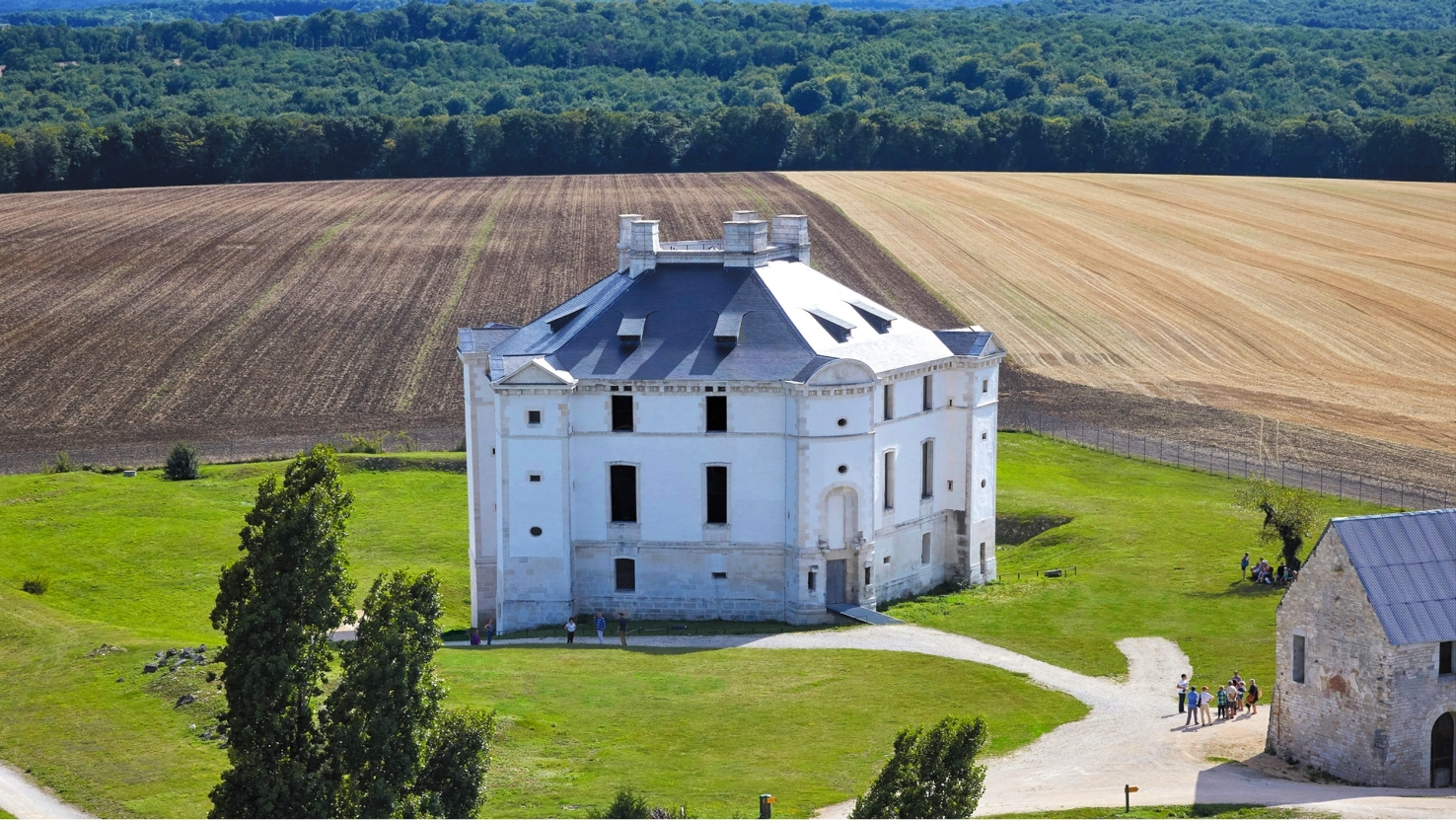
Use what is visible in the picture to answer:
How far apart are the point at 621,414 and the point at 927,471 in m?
13.3

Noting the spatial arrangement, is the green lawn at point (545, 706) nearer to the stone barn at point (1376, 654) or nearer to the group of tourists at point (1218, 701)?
the group of tourists at point (1218, 701)

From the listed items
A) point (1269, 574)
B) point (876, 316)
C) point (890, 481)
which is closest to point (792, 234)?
point (876, 316)

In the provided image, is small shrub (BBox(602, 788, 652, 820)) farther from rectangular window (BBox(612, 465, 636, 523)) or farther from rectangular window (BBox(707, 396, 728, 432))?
rectangular window (BBox(707, 396, 728, 432))

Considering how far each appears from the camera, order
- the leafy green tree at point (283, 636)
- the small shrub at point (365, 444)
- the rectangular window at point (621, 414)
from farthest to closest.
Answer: the small shrub at point (365, 444) < the rectangular window at point (621, 414) < the leafy green tree at point (283, 636)

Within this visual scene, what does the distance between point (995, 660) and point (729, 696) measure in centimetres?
996

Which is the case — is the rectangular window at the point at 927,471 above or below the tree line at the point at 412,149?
below

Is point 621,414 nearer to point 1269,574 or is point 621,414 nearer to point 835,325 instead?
point 835,325

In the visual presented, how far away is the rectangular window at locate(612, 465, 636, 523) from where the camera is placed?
72.8m

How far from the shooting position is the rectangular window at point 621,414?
7250 centimetres

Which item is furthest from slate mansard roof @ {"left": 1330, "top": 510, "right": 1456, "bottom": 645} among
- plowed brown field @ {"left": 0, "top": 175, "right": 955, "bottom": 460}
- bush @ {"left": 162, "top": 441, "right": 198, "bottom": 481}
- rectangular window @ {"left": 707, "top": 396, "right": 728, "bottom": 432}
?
plowed brown field @ {"left": 0, "top": 175, "right": 955, "bottom": 460}

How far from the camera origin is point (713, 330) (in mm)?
73812

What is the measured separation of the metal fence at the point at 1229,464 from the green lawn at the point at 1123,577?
4.87 feet

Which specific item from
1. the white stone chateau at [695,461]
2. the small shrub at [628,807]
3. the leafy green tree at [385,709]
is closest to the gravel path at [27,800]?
the leafy green tree at [385,709]

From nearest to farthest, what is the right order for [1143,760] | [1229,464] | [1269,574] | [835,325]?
[1143,760]
[1269,574]
[835,325]
[1229,464]
